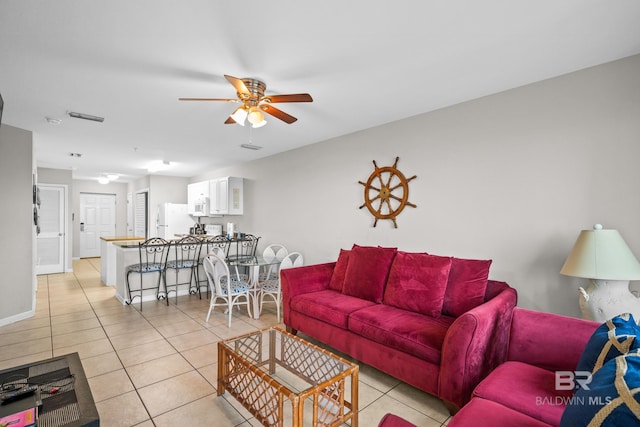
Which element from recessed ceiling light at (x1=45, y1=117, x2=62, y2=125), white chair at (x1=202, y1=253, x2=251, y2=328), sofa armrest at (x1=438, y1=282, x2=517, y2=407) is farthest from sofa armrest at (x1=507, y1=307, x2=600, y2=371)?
recessed ceiling light at (x1=45, y1=117, x2=62, y2=125)

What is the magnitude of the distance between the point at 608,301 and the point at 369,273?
180 cm

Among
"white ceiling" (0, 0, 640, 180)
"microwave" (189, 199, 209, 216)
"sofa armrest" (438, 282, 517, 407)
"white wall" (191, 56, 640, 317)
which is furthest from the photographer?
"microwave" (189, 199, 209, 216)

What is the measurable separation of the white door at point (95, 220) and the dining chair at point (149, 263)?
19.4 ft

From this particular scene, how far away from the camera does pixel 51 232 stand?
21.9 ft

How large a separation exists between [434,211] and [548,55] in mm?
1622

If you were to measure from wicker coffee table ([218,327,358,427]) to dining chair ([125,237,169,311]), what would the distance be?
2.79m

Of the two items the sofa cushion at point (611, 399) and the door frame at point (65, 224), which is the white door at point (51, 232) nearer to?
the door frame at point (65, 224)

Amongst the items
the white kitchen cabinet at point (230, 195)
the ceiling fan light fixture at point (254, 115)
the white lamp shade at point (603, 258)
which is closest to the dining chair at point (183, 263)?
the white kitchen cabinet at point (230, 195)

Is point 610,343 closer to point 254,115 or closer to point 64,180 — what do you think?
point 254,115

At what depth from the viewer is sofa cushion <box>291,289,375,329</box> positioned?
2775 millimetres

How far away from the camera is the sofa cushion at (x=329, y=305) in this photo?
2.78 m

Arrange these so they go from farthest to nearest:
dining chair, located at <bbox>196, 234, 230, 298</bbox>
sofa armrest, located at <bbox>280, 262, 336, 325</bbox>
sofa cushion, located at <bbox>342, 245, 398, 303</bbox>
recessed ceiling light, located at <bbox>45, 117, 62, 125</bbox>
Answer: dining chair, located at <bbox>196, 234, 230, 298</bbox> → recessed ceiling light, located at <bbox>45, 117, 62, 125</bbox> → sofa armrest, located at <bbox>280, 262, 336, 325</bbox> → sofa cushion, located at <bbox>342, 245, 398, 303</bbox>

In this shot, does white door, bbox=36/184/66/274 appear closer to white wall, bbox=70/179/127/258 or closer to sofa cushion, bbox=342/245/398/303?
white wall, bbox=70/179/127/258

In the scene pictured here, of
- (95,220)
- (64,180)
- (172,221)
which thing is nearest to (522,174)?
(172,221)
